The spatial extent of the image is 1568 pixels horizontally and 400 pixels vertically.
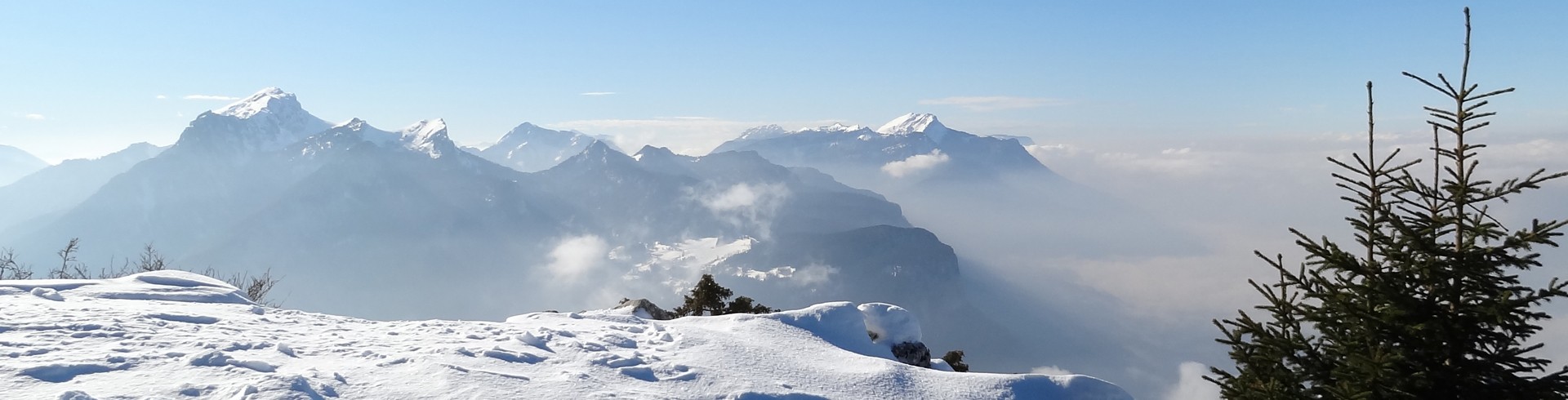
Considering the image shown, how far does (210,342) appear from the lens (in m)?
13.5

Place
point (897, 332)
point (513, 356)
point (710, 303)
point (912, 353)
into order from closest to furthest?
point (513, 356), point (912, 353), point (897, 332), point (710, 303)

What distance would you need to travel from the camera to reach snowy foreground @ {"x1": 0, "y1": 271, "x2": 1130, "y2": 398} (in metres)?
11.2

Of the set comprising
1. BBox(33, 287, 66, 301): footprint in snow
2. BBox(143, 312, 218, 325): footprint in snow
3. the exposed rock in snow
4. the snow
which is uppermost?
BBox(33, 287, 66, 301): footprint in snow

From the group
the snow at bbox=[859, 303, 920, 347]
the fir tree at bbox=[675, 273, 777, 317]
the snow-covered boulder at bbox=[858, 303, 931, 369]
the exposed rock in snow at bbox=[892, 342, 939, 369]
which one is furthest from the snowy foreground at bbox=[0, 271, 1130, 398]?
the fir tree at bbox=[675, 273, 777, 317]

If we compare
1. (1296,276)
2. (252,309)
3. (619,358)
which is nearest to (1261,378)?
(1296,276)

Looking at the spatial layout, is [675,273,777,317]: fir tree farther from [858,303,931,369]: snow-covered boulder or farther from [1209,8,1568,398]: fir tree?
[1209,8,1568,398]: fir tree

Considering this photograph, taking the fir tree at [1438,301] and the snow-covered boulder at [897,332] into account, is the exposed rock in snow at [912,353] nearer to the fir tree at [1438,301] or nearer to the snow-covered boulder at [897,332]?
the snow-covered boulder at [897,332]

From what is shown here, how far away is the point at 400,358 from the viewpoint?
1322 cm

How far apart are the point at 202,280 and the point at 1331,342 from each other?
2593cm

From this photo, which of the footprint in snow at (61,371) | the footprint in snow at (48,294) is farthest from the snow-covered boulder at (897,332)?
the footprint in snow at (48,294)

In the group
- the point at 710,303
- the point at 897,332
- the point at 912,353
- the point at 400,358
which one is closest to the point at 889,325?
the point at 897,332

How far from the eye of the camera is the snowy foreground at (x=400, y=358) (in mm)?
11195

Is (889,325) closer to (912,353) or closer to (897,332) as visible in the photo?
(897,332)

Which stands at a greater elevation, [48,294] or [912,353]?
[48,294]
